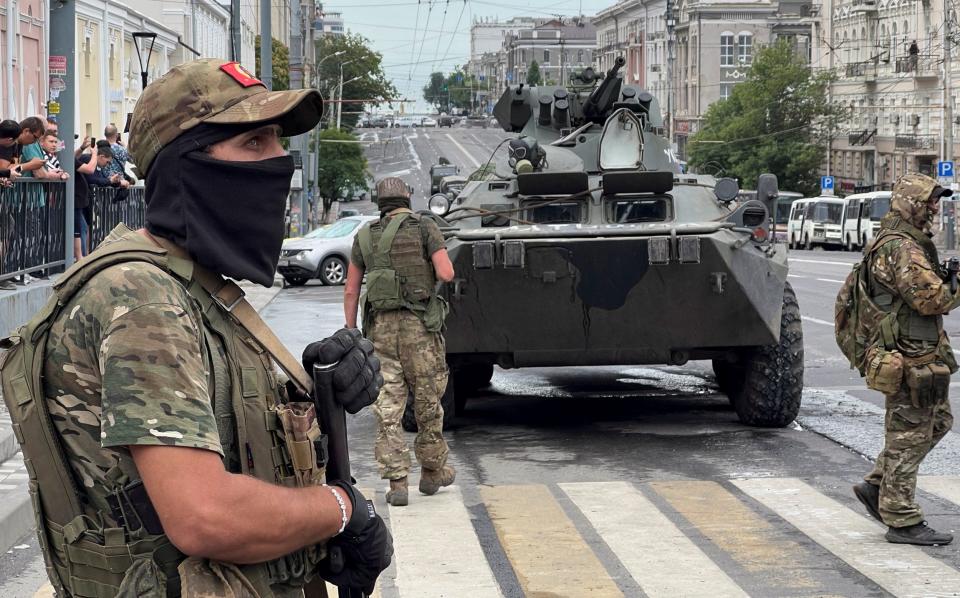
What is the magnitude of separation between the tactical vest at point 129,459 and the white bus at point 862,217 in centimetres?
4891

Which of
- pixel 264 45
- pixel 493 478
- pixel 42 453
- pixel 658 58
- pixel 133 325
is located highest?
pixel 658 58

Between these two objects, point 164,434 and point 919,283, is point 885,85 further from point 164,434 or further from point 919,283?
point 164,434

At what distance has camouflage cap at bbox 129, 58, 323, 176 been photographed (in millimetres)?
2793

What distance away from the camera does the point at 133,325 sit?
8.34 feet

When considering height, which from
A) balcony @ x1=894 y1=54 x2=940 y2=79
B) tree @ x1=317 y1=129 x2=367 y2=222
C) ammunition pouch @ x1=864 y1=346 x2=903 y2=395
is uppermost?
balcony @ x1=894 y1=54 x2=940 y2=79

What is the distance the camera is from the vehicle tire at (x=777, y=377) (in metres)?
10.6

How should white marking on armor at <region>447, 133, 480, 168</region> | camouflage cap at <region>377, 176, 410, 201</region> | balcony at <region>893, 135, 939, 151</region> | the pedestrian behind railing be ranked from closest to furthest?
camouflage cap at <region>377, 176, 410, 201</region>, the pedestrian behind railing, balcony at <region>893, 135, 939, 151</region>, white marking on armor at <region>447, 133, 480, 168</region>

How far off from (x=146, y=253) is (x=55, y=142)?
43.2 feet

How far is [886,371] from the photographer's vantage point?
7.25 metres

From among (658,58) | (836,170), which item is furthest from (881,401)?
(658,58)

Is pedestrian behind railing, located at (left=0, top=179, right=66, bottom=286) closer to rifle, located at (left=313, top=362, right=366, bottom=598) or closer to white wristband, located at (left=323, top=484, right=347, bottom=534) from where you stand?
rifle, located at (left=313, top=362, right=366, bottom=598)

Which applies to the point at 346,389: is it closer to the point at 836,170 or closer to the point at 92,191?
the point at 92,191

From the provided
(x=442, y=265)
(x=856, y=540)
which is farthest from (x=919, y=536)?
(x=442, y=265)

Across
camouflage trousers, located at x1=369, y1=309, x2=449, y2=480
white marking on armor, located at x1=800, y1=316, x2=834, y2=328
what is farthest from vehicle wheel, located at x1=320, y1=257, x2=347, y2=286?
camouflage trousers, located at x1=369, y1=309, x2=449, y2=480
